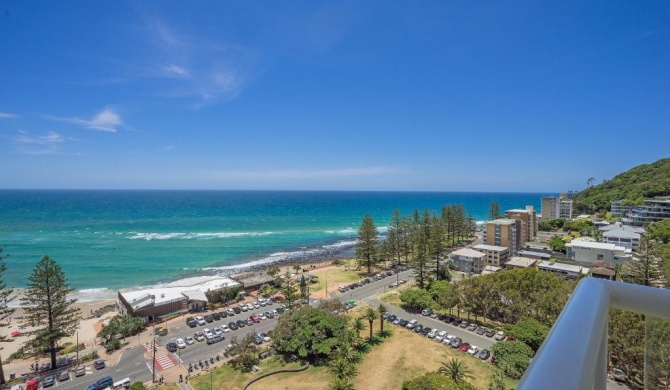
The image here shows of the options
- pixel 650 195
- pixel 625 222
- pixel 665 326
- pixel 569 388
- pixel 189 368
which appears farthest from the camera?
pixel 650 195

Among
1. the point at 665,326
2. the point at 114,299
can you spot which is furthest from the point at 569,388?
the point at 114,299

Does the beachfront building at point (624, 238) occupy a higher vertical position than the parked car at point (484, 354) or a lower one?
higher

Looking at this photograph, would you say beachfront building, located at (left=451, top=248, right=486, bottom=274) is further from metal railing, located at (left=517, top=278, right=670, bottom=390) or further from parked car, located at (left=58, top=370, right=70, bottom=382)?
metal railing, located at (left=517, top=278, right=670, bottom=390)

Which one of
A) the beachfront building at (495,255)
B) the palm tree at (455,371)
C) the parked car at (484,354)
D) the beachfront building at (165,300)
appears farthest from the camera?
the beachfront building at (495,255)

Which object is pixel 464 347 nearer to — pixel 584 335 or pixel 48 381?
pixel 584 335

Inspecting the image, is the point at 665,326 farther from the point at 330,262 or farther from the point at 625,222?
the point at 625,222

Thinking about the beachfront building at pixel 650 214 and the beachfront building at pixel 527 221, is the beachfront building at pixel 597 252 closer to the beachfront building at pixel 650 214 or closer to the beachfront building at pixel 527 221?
the beachfront building at pixel 527 221

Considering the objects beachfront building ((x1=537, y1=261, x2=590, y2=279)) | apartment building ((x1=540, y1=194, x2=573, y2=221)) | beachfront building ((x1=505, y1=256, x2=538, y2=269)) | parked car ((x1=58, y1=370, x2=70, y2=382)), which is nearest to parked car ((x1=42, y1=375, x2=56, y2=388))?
parked car ((x1=58, y1=370, x2=70, y2=382))

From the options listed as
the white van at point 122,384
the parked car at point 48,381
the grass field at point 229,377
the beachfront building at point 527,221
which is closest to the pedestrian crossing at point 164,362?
the white van at point 122,384
